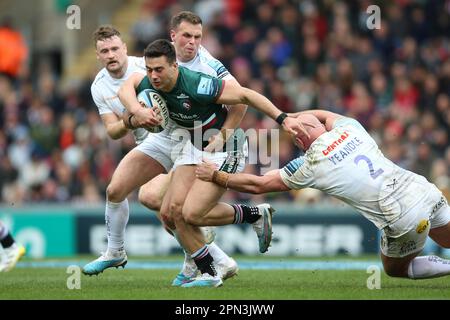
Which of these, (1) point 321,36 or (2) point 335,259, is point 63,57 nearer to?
(1) point 321,36

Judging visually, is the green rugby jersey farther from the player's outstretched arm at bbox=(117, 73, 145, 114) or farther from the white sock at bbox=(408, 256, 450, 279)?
the white sock at bbox=(408, 256, 450, 279)

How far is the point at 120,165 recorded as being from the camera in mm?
11703

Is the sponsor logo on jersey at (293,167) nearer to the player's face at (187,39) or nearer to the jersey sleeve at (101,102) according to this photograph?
the player's face at (187,39)

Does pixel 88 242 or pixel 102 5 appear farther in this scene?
pixel 102 5

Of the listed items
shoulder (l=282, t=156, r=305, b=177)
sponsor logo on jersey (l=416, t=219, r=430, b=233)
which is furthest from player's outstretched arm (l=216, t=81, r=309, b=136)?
sponsor logo on jersey (l=416, t=219, r=430, b=233)

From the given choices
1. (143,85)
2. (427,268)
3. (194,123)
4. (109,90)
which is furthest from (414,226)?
(109,90)

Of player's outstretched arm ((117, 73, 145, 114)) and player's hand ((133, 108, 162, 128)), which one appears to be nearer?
player's hand ((133, 108, 162, 128))

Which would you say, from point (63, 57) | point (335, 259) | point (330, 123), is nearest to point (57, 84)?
point (63, 57)

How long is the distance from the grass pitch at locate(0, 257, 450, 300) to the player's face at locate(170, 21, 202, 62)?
7.93 feet

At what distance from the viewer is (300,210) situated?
17219 mm

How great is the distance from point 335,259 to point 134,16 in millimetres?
11282

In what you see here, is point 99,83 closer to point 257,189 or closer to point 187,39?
point 187,39

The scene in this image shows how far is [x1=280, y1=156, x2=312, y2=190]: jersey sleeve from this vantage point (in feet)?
33.0

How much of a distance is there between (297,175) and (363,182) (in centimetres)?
61
